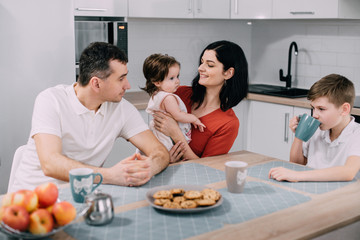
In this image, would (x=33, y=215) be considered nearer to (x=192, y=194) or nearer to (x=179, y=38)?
(x=192, y=194)

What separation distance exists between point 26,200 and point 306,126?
123 centimetres

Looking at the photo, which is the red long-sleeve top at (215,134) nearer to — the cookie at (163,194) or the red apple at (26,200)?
the cookie at (163,194)

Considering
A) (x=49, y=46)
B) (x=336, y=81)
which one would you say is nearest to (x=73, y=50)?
(x=49, y=46)

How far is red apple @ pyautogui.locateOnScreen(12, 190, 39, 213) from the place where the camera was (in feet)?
4.36

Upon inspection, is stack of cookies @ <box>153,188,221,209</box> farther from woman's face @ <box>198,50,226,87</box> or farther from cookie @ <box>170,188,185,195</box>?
woman's face @ <box>198,50,226,87</box>

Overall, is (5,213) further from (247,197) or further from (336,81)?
(336,81)

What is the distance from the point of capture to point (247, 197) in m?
1.71

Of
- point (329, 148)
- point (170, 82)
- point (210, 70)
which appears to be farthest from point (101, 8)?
point (329, 148)

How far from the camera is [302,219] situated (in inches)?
59.5

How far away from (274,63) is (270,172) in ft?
9.42

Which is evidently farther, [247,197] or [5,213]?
[247,197]

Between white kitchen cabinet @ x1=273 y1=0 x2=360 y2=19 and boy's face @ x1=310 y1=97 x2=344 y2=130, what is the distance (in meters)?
1.68

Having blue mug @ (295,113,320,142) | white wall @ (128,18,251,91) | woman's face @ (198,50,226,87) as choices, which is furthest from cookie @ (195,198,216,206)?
white wall @ (128,18,251,91)

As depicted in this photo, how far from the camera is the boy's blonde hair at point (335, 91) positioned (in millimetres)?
2189
